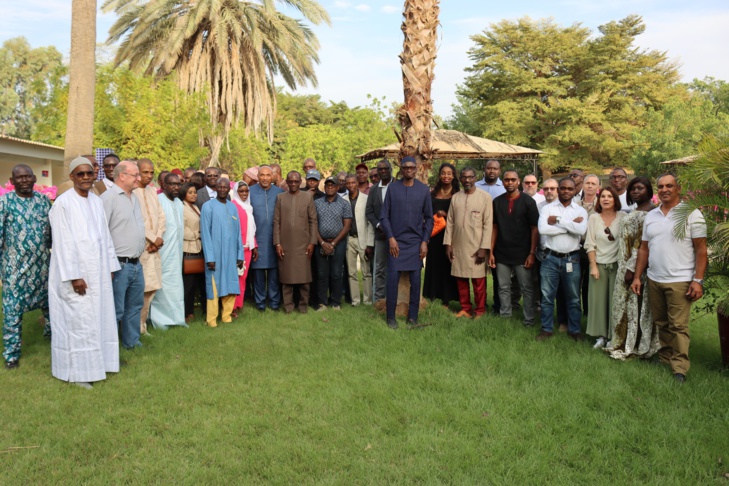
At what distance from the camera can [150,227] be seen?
6527mm

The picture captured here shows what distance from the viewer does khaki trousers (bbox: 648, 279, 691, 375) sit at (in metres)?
5.04

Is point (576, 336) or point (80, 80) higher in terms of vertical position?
point (80, 80)

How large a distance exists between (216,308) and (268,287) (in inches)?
42.4

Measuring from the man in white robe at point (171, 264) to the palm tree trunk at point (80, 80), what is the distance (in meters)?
3.33

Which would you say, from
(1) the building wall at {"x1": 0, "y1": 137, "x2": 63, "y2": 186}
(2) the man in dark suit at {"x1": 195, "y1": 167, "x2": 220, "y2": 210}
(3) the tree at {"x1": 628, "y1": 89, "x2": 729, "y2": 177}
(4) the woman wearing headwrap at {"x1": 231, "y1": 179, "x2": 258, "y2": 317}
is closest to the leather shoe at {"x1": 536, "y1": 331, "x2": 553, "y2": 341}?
(4) the woman wearing headwrap at {"x1": 231, "y1": 179, "x2": 258, "y2": 317}

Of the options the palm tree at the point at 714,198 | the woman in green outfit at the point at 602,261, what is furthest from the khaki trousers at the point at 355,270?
the palm tree at the point at 714,198

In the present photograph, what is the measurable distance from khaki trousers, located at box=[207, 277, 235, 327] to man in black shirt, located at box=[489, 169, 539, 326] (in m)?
3.74

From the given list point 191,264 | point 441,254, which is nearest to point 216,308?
point 191,264

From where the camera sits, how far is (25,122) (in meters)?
40.4

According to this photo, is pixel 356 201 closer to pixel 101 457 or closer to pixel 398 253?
pixel 398 253

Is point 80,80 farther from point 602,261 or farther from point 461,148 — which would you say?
point 461,148

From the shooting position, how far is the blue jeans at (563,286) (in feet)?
20.6

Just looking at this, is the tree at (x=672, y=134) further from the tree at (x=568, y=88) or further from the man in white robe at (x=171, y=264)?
the man in white robe at (x=171, y=264)

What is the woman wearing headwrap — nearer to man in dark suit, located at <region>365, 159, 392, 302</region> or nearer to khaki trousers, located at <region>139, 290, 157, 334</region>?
khaki trousers, located at <region>139, 290, 157, 334</region>
